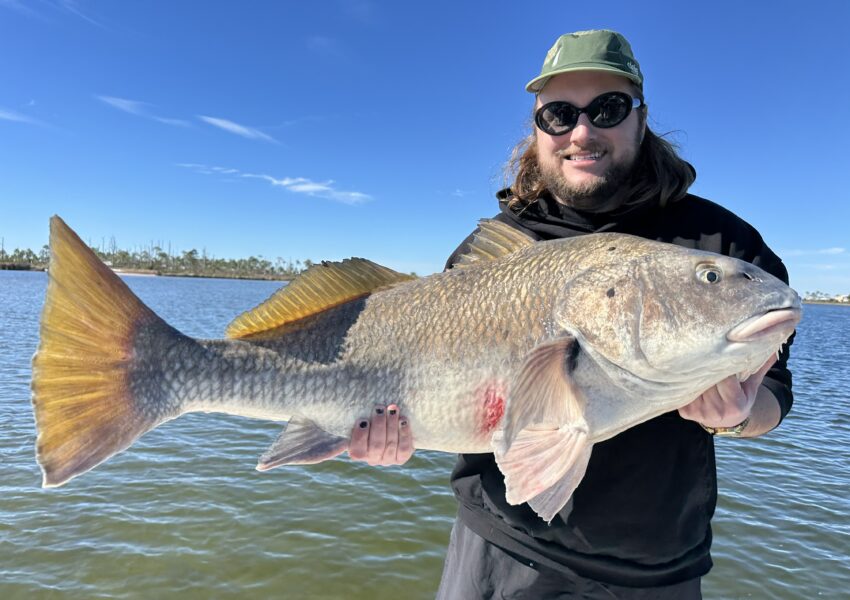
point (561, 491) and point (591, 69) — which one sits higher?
point (591, 69)

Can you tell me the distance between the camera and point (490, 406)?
8.04 feet

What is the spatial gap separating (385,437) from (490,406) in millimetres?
511

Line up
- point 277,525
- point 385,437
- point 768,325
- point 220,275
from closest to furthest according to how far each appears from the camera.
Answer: point 768,325
point 385,437
point 277,525
point 220,275

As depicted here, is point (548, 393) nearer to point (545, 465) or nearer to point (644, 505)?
point (545, 465)

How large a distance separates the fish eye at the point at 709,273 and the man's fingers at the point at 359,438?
1.59 metres

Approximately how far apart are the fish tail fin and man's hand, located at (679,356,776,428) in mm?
2348

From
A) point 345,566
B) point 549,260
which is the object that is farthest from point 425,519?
point 549,260

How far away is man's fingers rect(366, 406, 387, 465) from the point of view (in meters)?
2.55

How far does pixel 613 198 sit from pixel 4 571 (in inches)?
269

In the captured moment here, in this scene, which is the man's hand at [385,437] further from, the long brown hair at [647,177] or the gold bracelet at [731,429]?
the long brown hair at [647,177]

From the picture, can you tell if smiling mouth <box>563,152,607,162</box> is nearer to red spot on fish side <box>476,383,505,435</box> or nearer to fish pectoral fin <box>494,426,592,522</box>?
red spot on fish side <box>476,383,505,435</box>

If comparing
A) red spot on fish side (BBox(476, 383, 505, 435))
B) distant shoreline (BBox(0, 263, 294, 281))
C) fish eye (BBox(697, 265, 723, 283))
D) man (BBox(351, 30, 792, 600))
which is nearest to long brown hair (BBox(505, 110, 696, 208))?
man (BBox(351, 30, 792, 600))

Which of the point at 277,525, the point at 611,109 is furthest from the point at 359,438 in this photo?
the point at 277,525

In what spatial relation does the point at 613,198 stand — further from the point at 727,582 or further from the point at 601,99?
the point at 727,582
